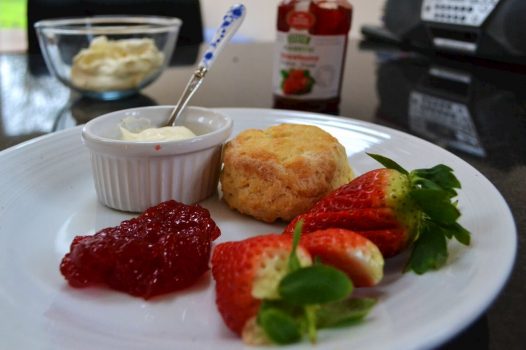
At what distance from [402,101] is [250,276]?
1771mm

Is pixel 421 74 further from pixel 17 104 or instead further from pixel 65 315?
pixel 65 315

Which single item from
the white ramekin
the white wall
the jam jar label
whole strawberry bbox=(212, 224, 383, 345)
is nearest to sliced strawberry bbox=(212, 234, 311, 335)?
whole strawberry bbox=(212, 224, 383, 345)

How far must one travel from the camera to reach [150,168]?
1183 millimetres

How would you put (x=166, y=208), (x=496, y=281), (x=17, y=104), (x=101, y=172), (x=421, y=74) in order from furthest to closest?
1. (x=421, y=74)
2. (x=17, y=104)
3. (x=101, y=172)
4. (x=166, y=208)
5. (x=496, y=281)

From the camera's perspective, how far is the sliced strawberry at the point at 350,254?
0.76 meters

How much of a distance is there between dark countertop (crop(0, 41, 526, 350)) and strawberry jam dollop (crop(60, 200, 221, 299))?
0.53 meters

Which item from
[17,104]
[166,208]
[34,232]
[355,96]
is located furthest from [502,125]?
[17,104]

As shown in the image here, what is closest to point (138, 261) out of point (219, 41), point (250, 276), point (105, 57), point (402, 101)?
point (250, 276)

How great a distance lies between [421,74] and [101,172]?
6.92 ft

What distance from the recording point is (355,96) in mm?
2367

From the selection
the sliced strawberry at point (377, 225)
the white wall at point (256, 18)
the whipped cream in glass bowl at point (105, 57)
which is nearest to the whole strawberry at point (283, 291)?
the sliced strawberry at point (377, 225)

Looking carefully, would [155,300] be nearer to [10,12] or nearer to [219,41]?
[219,41]

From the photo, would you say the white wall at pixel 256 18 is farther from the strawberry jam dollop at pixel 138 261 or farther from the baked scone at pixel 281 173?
the strawberry jam dollop at pixel 138 261

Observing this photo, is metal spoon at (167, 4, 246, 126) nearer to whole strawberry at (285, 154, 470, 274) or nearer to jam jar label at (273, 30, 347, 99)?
jam jar label at (273, 30, 347, 99)
